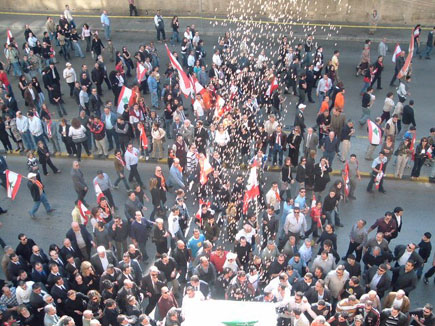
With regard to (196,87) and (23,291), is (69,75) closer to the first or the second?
(196,87)

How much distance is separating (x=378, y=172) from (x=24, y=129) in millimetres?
10051

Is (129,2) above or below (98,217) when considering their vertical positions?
above

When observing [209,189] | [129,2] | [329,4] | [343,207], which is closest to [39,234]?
[209,189]

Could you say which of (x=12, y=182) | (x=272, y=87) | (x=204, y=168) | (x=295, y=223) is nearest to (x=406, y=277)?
(x=295, y=223)

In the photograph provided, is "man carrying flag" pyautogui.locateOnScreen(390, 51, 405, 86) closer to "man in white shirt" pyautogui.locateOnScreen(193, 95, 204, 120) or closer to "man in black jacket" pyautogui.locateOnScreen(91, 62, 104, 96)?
"man in white shirt" pyautogui.locateOnScreen(193, 95, 204, 120)

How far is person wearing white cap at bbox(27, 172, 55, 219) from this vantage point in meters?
13.4

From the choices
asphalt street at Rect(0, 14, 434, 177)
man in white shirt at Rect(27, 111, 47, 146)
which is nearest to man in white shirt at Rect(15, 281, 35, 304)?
man in white shirt at Rect(27, 111, 47, 146)

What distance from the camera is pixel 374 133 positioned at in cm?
1513

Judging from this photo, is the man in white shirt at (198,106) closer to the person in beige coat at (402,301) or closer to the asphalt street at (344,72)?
the asphalt street at (344,72)

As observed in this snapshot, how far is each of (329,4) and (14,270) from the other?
18422mm

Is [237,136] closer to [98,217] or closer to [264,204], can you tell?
[264,204]

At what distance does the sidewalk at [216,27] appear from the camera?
23359 millimetres

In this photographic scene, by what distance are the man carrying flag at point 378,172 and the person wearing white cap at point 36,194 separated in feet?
27.8

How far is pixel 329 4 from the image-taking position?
24.3 m
